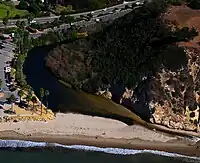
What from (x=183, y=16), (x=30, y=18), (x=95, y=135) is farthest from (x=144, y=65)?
(x=30, y=18)

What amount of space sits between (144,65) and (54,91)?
605 inches

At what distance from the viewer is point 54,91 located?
290 feet

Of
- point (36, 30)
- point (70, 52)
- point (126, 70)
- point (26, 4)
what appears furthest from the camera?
point (26, 4)

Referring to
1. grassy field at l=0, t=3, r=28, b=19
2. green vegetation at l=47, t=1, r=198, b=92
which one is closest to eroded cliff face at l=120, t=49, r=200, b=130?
green vegetation at l=47, t=1, r=198, b=92

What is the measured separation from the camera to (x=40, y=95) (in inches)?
3332

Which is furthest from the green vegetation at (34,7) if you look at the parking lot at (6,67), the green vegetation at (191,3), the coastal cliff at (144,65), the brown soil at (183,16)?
the brown soil at (183,16)

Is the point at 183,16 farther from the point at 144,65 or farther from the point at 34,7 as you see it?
the point at 34,7

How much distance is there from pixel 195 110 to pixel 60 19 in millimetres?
44123

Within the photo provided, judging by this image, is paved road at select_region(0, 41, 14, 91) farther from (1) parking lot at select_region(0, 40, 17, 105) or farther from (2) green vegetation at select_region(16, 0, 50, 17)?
(2) green vegetation at select_region(16, 0, 50, 17)

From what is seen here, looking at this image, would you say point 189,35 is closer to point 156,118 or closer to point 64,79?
point 156,118

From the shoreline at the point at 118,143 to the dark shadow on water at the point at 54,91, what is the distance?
544cm

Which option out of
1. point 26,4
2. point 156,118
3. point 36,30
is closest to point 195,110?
point 156,118

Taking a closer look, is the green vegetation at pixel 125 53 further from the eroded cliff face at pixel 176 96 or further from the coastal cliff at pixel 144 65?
the eroded cliff face at pixel 176 96

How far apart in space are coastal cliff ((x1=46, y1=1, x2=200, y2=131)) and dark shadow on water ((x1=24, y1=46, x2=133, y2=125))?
1.67 m
